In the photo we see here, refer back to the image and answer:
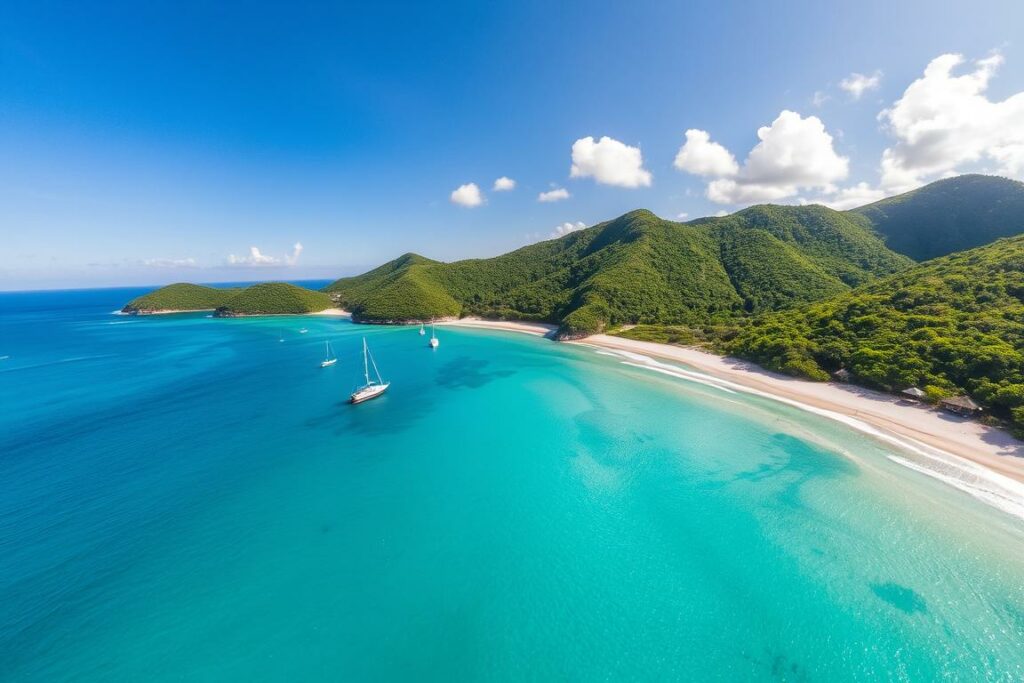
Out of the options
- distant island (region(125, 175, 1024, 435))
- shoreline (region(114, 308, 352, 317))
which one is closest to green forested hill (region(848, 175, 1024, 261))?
distant island (region(125, 175, 1024, 435))

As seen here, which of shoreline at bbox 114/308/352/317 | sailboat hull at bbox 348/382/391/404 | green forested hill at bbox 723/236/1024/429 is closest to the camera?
green forested hill at bbox 723/236/1024/429

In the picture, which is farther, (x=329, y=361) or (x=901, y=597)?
(x=329, y=361)

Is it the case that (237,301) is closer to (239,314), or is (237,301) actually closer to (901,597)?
(239,314)

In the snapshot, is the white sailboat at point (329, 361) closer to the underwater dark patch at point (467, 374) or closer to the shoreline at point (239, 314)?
the underwater dark patch at point (467, 374)

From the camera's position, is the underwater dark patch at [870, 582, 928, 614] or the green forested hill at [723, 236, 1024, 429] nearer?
the underwater dark patch at [870, 582, 928, 614]

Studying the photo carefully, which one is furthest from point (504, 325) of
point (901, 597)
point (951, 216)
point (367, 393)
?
point (951, 216)

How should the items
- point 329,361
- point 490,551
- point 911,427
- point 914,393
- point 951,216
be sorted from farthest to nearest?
point 951,216
point 329,361
point 914,393
point 911,427
point 490,551

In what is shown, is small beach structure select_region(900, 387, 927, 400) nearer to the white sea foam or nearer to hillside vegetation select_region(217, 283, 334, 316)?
the white sea foam
